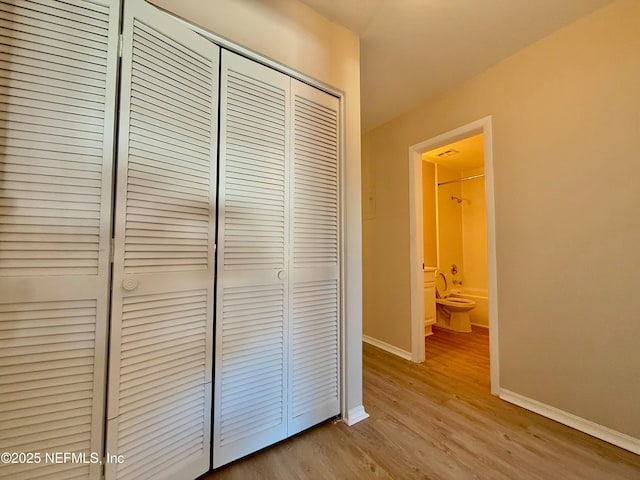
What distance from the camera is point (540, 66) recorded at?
1799 mm

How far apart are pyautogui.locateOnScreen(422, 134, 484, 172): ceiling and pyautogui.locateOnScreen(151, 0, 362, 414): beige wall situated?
1803mm

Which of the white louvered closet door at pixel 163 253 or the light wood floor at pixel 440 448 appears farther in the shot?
the light wood floor at pixel 440 448

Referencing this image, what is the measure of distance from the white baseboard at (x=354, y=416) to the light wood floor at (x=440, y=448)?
0.04 m

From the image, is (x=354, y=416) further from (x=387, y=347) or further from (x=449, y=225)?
(x=449, y=225)

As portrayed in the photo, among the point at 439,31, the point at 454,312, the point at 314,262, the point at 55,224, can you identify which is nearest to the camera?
the point at 55,224

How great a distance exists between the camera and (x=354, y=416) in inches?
64.7

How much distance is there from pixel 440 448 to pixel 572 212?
168 cm

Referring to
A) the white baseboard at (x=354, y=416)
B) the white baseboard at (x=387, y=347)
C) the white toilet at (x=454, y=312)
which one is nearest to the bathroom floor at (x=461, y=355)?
the white toilet at (x=454, y=312)

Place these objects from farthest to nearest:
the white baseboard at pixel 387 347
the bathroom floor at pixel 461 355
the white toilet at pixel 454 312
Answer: the white toilet at pixel 454 312 → the white baseboard at pixel 387 347 → the bathroom floor at pixel 461 355

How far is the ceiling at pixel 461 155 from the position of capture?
10.8 ft

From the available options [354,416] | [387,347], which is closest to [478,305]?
[387,347]

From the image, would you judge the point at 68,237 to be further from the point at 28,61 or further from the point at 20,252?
the point at 28,61

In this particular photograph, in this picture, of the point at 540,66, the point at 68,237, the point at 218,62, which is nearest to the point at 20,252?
the point at 68,237

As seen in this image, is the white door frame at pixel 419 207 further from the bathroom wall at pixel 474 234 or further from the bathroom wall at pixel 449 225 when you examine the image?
the bathroom wall at pixel 474 234
